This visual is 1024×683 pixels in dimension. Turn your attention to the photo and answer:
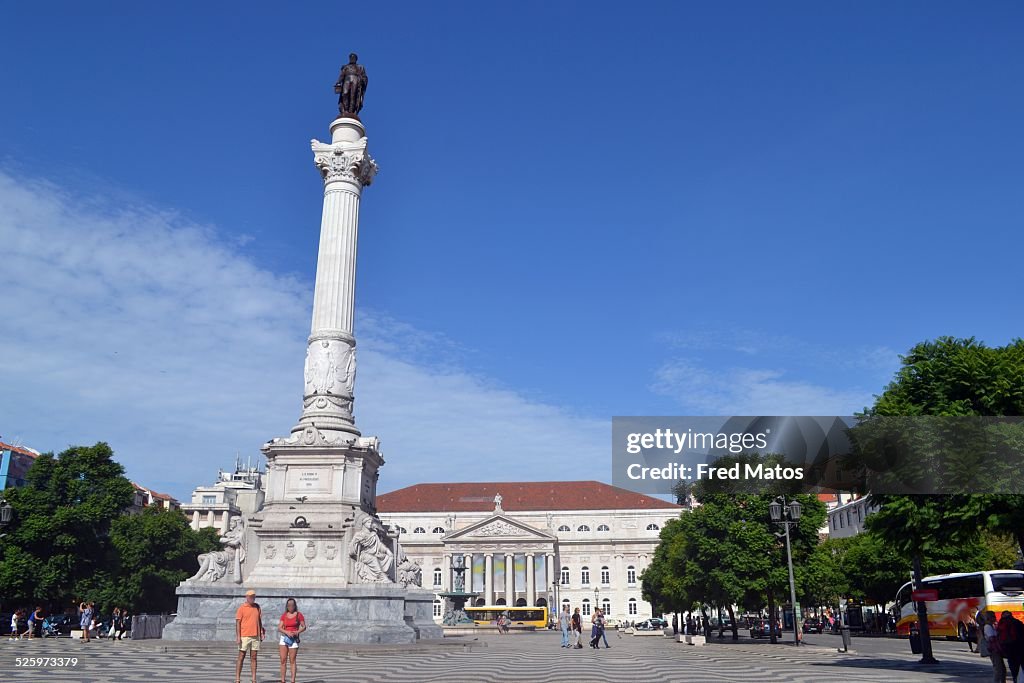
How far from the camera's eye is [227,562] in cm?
2805

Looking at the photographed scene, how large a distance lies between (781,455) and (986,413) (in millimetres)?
16873

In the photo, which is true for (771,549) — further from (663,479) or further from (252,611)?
(252,611)

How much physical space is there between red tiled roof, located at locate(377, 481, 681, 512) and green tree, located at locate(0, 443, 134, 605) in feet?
229

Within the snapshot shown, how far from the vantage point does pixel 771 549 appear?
4516 cm

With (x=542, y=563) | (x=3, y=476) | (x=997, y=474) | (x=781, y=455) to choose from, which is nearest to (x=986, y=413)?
(x=997, y=474)

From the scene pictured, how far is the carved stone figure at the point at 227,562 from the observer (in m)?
27.7

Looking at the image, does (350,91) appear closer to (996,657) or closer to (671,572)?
(996,657)

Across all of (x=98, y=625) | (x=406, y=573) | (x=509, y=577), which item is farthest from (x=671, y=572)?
(x=509, y=577)

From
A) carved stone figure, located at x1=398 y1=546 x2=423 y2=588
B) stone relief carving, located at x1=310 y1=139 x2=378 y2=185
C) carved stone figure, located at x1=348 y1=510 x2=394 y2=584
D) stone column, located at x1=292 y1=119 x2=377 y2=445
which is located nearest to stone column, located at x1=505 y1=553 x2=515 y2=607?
carved stone figure, located at x1=398 y1=546 x2=423 y2=588

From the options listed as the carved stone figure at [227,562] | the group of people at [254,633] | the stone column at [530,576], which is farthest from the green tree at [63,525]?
the stone column at [530,576]

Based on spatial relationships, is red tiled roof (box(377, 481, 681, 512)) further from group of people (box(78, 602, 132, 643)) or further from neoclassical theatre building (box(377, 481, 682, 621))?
group of people (box(78, 602, 132, 643))

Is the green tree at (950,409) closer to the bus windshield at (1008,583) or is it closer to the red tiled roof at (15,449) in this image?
the bus windshield at (1008,583)

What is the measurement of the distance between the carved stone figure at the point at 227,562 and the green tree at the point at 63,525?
2437 cm

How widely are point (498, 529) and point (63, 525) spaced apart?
74.3 meters
